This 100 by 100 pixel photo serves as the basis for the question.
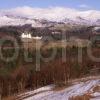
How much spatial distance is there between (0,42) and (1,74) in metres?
17.8

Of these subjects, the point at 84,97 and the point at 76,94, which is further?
the point at 76,94

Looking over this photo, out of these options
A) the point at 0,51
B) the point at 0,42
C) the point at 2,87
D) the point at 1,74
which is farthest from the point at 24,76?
the point at 0,42

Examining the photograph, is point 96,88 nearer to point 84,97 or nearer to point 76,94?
point 76,94

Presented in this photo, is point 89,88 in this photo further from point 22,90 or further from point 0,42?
point 0,42

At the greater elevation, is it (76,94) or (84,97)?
(84,97)

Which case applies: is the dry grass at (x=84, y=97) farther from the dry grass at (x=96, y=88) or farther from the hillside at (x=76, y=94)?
the dry grass at (x=96, y=88)

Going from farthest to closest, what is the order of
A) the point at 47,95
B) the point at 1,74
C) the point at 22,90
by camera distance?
the point at 1,74 < the point at 22,90 < the point at 47,95

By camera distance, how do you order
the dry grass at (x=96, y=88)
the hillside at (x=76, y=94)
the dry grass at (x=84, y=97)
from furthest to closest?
the dry grass at (x=96, y=88)
the hillside at (x=76, y=94)
the dry grass at (x=84, y=97)

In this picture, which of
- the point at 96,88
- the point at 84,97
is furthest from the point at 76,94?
the point at 84,97

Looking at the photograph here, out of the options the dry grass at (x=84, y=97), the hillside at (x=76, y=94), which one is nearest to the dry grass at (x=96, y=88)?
the hillside at (x=76, y=94)

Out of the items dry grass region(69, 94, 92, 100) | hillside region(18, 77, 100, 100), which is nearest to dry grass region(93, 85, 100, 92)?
hillside region(18, 77, 100, 100)

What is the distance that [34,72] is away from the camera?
21406 mm

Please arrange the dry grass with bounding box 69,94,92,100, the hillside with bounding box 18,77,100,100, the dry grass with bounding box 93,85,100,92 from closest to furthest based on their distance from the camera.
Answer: the dry grass with bounding box 69,94,92,100 < the hillside with bounding box 18,77,100,100 < the dry grass with bounding box 93,85,100,92

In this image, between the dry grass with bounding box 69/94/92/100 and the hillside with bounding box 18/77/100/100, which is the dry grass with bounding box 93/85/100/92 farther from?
the dry grass with bounding box 69/94/92/100
